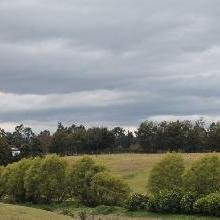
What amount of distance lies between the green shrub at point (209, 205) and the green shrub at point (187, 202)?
0.86 metres

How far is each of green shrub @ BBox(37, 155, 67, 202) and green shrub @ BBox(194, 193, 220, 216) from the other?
68.2 feet

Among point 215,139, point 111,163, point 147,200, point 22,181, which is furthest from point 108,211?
point 215,139

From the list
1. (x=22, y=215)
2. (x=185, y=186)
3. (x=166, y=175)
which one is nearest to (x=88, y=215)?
(x=185, y=186)

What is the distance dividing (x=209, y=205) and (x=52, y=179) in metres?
23.8

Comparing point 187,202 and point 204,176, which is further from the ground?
point 204,176

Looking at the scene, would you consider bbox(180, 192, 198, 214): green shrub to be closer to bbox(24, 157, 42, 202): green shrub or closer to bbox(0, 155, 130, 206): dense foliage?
bbox(0, 155, 130, 206): dense foliage

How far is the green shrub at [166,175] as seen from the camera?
178ft

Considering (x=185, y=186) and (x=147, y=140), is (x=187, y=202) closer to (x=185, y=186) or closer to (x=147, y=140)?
(x=185, y=186)

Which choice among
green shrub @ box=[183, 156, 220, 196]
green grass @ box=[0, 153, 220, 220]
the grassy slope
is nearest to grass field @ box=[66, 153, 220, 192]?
green grass @ box=[0, 153, 220, 220]

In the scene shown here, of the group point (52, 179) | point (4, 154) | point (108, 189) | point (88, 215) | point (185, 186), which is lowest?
point (88, 215)

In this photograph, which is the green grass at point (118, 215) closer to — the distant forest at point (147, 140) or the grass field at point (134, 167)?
the grass field at point (134, 167)

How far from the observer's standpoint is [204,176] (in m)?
50.6

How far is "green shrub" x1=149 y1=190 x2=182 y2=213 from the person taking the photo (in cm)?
4738

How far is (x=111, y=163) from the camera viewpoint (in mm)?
99625
